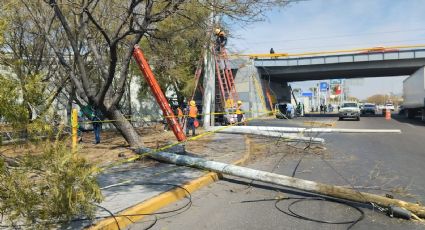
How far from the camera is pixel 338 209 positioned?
657 centimetres

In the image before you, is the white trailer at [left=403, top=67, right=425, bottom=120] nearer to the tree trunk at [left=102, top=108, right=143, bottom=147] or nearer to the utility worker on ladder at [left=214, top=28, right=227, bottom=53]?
the utility worker on ladder at [left=214, top=28, right=227, bottom=53]

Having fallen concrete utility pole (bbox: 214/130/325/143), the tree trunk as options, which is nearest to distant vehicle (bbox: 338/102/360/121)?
fallen concrete utility pole (bbox: 214/130/325/143)

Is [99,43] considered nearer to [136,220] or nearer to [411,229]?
[136,220]

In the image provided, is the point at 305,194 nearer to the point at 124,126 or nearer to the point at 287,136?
the point at 124,126

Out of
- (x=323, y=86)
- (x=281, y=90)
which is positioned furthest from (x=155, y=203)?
(x=323, y=86)

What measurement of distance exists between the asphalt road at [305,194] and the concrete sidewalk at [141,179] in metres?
0.53

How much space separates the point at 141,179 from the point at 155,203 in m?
1.98

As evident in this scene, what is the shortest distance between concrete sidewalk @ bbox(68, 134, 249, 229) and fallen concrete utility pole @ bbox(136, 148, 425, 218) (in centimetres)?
21

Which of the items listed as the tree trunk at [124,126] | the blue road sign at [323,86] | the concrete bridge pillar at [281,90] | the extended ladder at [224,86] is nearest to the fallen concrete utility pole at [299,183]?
the tree trunk at [124,126]

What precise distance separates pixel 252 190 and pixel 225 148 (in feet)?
19.2

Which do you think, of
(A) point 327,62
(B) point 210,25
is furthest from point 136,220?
(A) point 327,62

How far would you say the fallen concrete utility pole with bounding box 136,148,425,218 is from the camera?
20.4 feet

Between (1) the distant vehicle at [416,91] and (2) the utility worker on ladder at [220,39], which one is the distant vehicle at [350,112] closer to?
(1) the distant vehicle at [416,91]

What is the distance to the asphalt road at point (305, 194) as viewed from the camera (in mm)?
5969
